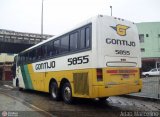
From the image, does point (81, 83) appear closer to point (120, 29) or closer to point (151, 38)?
point (120, 29)

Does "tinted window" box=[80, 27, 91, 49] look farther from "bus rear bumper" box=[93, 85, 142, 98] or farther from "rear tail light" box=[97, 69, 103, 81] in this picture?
"bus rear bumper" box=[93, 85, 142, 98]

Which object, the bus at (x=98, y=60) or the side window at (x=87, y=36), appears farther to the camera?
the side window at (x=87, y=36)

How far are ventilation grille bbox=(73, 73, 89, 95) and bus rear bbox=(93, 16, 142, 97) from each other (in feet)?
2.18

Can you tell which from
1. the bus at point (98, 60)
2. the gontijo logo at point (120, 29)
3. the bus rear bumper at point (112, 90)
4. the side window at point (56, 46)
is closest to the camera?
the bus rear bumper at point (112, 90)

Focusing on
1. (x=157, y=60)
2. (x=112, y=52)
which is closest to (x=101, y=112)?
(x=112, y=52)

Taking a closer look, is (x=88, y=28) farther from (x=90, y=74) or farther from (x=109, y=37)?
(x=90, y=74)

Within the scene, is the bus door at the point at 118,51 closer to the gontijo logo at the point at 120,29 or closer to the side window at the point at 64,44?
the gontijo logo at the point at 120,29

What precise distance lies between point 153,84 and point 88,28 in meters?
5.78

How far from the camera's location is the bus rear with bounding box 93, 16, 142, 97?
33.3ft

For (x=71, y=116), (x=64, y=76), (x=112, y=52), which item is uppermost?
(x=112, y=52)

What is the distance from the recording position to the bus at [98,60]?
33.4 ft

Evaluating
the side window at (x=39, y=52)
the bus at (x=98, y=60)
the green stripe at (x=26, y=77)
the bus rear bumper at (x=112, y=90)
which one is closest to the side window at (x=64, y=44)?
the bus at (x=98, y=60)

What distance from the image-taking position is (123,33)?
11.2 m

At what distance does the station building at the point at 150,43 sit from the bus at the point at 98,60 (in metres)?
41.2
